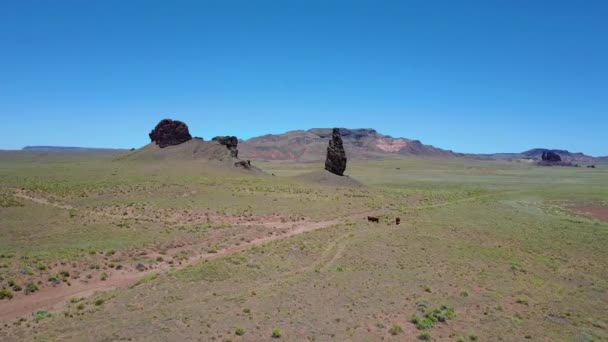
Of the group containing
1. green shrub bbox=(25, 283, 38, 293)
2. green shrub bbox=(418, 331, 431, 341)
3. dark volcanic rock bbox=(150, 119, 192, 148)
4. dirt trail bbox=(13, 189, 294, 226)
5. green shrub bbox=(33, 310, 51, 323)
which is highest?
dark volcanic rock bbox=(150, 119, 192, 148)

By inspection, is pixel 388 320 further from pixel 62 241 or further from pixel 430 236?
pixel 62 241

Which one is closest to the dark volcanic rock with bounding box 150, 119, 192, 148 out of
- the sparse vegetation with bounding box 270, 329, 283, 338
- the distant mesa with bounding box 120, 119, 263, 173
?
the distant mesa with bounding box 120, 119, 263, 173

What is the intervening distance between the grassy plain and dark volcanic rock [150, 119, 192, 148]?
168 ft

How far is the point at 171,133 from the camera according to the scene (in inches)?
3760

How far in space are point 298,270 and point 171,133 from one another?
79605 mm

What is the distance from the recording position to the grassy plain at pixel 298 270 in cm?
1545

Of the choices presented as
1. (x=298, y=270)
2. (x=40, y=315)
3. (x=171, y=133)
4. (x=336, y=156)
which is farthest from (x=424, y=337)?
(x=171, y=133)

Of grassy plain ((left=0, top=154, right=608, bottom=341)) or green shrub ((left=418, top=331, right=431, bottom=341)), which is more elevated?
grassy plain ((left=0, top=154, right=608, bottom=341))

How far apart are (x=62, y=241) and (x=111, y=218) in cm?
819

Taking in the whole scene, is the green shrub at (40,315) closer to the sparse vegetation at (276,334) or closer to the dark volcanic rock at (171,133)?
the sparse vegetation at (276,334)

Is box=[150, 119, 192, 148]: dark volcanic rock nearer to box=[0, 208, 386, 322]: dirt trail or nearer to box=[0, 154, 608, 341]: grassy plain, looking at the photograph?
box=[0, 154, 608, 341]: grassy plain

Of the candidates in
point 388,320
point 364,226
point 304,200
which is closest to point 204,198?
point 304,200

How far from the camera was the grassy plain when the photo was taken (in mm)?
15445

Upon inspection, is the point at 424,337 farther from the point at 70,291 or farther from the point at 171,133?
the point at 171,133
